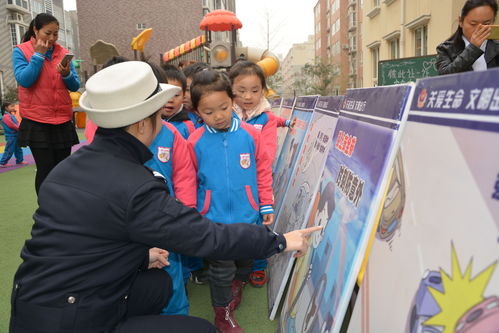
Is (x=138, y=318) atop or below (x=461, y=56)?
below

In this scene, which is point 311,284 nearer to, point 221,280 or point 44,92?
point 221,280

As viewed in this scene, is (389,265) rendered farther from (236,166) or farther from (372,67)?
(372,67)

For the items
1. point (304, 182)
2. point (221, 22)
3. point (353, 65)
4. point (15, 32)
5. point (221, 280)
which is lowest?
point (221, 280)

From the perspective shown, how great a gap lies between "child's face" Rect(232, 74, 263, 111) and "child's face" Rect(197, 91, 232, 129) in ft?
2.61

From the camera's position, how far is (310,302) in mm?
1752

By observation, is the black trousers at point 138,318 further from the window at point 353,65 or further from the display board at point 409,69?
the window at point 353,65

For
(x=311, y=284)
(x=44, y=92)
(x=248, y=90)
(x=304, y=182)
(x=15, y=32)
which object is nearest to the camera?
(x=311, y=284)

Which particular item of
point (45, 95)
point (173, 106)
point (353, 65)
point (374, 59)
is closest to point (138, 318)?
point (173, 106)

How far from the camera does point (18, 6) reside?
34906 mm

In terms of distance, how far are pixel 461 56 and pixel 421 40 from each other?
11.5 meters

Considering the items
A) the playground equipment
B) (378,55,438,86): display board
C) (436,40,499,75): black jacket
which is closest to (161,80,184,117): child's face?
(436,40,499,75): black jacket

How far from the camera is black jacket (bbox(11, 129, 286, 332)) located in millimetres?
1396

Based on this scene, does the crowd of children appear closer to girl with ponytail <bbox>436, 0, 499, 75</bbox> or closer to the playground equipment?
girl with ponytail <bbox>436, 0, 499, 75</bbox>

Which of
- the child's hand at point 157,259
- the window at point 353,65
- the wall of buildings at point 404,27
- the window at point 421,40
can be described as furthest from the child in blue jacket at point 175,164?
the window at point 353,65
